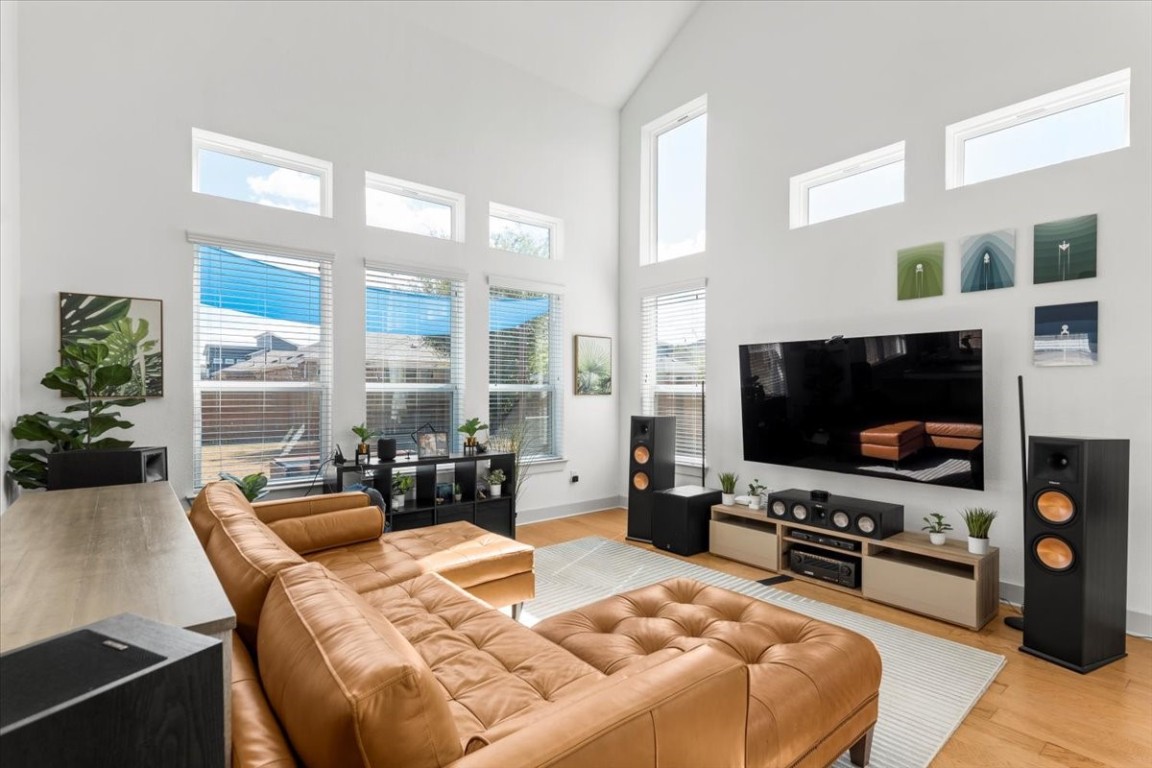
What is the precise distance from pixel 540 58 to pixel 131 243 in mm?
3672

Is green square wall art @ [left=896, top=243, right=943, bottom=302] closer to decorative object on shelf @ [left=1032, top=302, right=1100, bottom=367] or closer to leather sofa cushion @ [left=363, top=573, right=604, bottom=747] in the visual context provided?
decorative object on shelf @ [left=1032, top=302, right=1100, bottom=367]

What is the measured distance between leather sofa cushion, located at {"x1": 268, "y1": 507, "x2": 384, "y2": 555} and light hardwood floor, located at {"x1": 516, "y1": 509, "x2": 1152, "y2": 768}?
2677 mm

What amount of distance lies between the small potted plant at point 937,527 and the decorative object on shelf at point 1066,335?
3.50 feet

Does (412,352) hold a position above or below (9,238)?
below

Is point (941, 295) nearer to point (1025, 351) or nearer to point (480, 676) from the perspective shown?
point (1025, 351)

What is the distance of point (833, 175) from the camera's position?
171 inches

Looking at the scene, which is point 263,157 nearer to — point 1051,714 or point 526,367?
point 526,367

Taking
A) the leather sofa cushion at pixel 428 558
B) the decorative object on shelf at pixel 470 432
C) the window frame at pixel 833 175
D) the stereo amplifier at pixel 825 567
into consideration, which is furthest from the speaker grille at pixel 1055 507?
the decorative object on shelf at pixel 470 432

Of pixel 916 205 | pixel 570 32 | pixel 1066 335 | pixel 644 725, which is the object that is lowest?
pixel 644 725

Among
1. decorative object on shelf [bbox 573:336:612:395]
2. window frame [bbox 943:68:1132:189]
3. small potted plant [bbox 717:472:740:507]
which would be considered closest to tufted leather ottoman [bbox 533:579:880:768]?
small potted plant [bbox 717:472:740:507]

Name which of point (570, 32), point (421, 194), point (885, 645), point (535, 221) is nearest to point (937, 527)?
point (885, 645)

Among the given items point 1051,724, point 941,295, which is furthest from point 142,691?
point 941,295

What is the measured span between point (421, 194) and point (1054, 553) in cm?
481

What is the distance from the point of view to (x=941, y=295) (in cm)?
363
